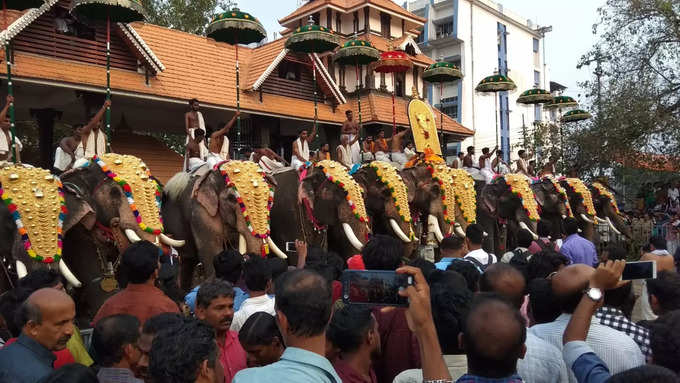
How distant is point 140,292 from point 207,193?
437 cm

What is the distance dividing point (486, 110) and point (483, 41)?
16.5ft

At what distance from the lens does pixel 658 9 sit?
57.2 ft

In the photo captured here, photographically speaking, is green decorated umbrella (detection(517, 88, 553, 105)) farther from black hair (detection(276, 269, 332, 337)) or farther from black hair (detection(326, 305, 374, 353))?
black hair (detection(276, 269, 332, 337))

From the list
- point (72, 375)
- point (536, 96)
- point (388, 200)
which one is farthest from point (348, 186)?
point (536, 96)

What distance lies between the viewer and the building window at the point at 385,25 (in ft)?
81.5

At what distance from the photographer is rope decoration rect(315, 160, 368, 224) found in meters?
8.82

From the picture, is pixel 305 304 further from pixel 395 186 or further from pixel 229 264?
pixel 395 186

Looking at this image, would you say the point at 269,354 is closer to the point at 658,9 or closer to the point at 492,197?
the point at 492,197

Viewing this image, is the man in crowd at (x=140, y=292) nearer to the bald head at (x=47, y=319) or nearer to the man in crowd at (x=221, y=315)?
the man in crowd at (x=221, y=315)

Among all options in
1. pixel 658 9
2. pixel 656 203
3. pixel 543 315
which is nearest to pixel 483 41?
pixel 656 203

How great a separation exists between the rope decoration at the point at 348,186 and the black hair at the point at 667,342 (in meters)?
6.43

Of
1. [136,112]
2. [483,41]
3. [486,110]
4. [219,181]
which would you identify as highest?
[483,41]

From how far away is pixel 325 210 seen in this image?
357 inches

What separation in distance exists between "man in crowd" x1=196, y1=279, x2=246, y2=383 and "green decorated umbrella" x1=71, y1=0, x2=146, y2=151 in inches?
254
